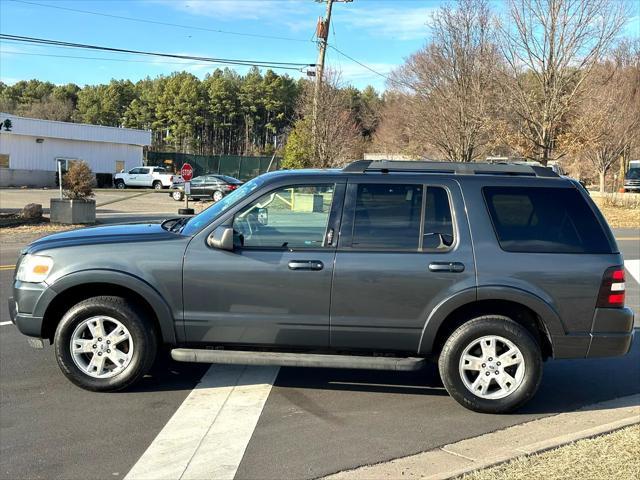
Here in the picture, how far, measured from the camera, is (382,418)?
4539mm

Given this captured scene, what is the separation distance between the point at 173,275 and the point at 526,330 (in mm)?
2765

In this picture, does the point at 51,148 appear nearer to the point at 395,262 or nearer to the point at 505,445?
the point at 395,262

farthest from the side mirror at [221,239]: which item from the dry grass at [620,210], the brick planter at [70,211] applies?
the dry grass at [620,210]

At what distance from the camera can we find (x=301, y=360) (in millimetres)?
4633

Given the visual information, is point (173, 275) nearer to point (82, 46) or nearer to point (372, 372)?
point (372, 372)

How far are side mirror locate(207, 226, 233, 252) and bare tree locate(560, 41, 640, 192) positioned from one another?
61.8ft

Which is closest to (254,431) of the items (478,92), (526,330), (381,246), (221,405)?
(221,405)

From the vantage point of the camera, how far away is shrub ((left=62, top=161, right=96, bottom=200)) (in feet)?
58.7

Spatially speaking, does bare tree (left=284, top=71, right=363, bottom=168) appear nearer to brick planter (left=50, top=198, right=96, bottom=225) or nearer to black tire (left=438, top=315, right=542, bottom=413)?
brick planter (left=50, top=198, right=96, bottom=225)

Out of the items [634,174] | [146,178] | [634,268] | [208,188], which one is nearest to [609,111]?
[634,268]

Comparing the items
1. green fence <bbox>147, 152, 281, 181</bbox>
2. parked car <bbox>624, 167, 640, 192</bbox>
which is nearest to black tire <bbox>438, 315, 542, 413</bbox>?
parked car <bbox>624, 167, 640, 192</bbox>

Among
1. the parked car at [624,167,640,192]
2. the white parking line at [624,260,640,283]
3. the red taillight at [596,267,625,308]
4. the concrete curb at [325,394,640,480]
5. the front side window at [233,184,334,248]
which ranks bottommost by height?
the concrete curb at [325,394,640,480]

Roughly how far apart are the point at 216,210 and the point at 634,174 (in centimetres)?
4704

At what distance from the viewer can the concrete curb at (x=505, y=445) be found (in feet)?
11.9
